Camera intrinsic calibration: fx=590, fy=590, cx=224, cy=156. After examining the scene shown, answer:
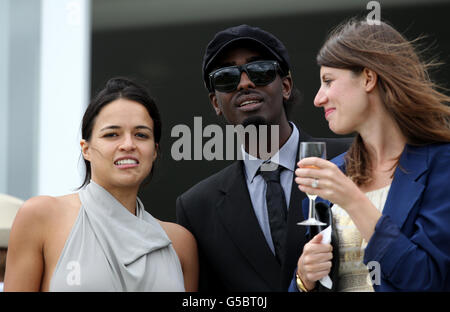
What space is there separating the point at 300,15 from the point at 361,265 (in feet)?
11.2

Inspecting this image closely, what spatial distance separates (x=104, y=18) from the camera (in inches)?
233

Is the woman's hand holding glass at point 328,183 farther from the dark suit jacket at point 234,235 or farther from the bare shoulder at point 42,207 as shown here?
the bare shoulder at point 42,207

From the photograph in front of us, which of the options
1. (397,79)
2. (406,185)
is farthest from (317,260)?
(397,79)

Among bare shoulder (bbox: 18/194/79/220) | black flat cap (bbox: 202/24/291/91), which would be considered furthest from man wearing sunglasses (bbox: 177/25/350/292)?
bare shoulder (bbox: 18/194/79/220)

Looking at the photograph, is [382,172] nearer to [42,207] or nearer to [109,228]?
[109,228]

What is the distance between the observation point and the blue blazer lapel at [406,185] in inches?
90.6

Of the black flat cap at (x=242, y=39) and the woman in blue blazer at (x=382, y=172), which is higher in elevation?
the black flat cap at (x=242, y=39)

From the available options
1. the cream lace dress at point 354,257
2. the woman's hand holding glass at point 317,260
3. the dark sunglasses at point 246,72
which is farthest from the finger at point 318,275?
the dark sunglasses at point 246,72

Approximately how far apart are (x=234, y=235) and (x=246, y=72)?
0.86 metres

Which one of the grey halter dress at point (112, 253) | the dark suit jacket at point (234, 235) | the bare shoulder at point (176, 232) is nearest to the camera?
the grey halter dress at point (112, 253)
